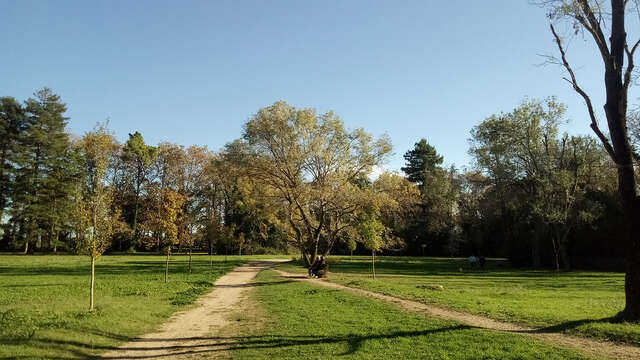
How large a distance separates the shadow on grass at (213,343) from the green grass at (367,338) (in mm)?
23

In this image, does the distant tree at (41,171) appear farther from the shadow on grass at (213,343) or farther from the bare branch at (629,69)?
the bare branch at (629,69)

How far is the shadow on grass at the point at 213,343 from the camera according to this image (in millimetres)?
8656

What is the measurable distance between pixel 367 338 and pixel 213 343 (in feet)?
12.0

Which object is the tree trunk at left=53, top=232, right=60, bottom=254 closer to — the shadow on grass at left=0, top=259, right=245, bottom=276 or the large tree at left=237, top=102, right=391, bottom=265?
the shadow on grass at left=0, top=259, right=245, bottom=276

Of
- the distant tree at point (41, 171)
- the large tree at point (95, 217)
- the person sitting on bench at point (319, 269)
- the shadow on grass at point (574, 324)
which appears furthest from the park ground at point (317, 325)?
the distant tree at point (41, 171)

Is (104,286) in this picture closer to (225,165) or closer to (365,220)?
(225,165)

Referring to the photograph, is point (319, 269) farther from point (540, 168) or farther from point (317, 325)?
point (540, 168)

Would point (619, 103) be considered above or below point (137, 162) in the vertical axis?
below

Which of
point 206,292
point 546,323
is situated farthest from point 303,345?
point 206,292

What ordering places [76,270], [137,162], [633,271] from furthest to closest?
[137,162] → [76,270] → [633,271]

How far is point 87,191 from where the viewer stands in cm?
1365

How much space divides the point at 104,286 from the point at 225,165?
10.7m

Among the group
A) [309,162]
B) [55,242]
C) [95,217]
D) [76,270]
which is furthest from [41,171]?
[95,217]

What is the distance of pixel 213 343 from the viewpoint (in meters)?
9.74
